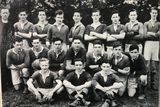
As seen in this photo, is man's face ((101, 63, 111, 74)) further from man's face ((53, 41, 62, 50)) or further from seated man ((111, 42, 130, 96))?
man's face ((53, 41, 62, 50))

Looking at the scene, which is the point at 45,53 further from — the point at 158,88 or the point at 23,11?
the point at 158,88

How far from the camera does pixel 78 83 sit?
70.9 inches

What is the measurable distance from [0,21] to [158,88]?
87 centimetres

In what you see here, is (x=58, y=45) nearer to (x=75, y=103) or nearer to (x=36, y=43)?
(x=36, y=43)

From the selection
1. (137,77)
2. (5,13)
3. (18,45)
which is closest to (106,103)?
(137,77)

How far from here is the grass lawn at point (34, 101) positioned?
5.87 feet

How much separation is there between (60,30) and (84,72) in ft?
0.80

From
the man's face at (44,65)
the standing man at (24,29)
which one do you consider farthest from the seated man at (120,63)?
the standing man at (24,29)

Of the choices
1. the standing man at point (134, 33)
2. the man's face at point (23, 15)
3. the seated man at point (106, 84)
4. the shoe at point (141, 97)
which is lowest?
the shoe at point (141, 97)

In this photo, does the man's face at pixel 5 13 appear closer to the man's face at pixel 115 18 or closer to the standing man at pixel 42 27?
the standing man at pixel 42 27

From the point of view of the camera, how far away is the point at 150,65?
5.86 feet

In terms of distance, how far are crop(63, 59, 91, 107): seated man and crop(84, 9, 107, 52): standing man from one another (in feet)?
0.36

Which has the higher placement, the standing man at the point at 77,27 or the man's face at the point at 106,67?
the standing man at the point at 77,27

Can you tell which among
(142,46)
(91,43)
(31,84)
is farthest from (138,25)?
(31,84)
